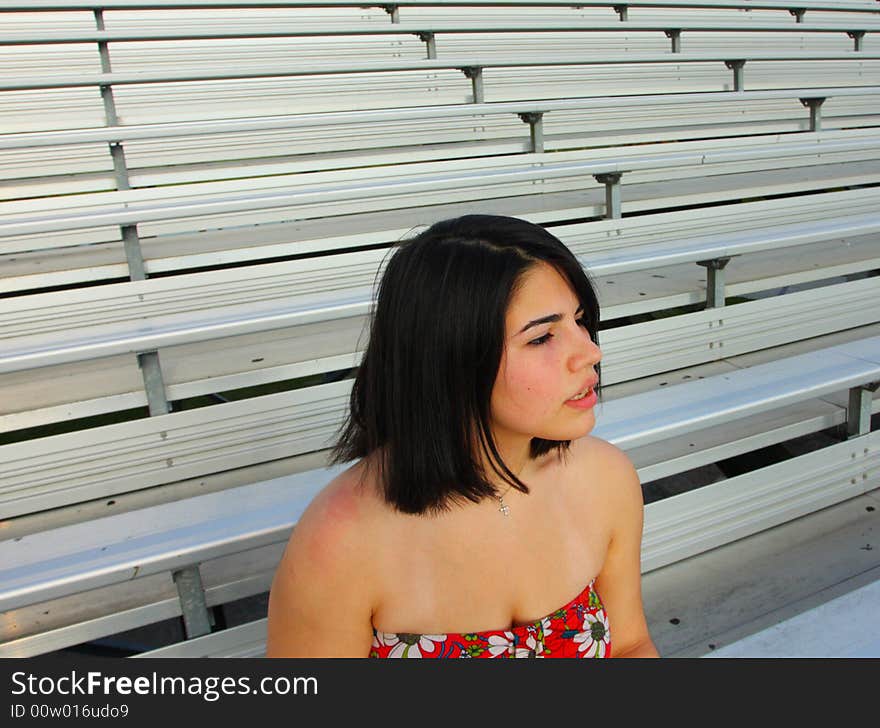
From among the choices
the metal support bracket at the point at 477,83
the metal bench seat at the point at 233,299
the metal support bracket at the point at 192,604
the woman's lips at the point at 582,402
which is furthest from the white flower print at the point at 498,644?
the metal support bracket at the point at 477,83

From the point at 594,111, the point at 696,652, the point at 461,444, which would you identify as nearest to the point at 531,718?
the point at 461,444

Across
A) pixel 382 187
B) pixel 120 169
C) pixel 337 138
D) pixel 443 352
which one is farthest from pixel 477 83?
pixel 443 352

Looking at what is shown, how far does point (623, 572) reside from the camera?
83cm

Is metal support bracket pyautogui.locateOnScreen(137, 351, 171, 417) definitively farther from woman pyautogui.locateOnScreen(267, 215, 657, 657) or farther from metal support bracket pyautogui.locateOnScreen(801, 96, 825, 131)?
Result: metal support bracket pyautogui.locateOnScreen(801, 96, 825, 131)

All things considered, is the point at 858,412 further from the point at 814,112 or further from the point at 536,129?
the point at 814,112

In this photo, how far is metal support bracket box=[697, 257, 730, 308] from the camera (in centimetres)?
178

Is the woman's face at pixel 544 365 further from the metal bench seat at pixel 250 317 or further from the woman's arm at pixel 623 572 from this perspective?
the metal bench seat at pixel 250 317

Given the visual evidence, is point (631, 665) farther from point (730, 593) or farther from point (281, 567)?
point (730, 593)

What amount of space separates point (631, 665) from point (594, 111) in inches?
108

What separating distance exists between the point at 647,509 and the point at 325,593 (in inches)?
30.0

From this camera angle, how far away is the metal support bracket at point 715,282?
178 centimetres

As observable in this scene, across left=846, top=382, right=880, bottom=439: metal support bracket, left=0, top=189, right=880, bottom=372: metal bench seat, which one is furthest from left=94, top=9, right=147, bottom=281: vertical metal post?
left=846, top=382, right=880, bottom=439: metal support bracket

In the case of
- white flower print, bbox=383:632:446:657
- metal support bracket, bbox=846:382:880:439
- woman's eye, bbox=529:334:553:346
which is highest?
woman's eye, bbox=529:334:553:346

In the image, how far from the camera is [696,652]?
3.82 ft
